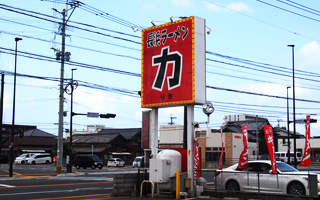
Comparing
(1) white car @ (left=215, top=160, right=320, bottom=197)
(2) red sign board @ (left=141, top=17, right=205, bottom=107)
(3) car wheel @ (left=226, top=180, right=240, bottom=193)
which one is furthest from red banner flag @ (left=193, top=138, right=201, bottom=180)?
(2) red sign board @ (left=141, top=17, right=205, bottom=107)

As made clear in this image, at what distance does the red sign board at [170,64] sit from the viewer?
1421 cm

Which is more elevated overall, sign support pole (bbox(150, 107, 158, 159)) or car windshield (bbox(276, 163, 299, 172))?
sign support pole (bbox(150, 107, 158, 159))

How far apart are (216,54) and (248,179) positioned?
9.91 m

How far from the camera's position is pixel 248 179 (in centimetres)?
1496

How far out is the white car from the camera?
45.2 feet

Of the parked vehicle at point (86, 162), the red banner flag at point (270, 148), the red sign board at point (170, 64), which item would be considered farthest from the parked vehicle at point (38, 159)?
the red banner flag at point (270, 148)

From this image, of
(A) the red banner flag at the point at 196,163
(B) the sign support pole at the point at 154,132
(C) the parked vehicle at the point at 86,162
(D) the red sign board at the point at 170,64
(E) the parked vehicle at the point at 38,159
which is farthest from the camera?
(E) the parked vehicle at the point at 38,159

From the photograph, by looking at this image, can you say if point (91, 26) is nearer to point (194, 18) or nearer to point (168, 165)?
point (194, 18)

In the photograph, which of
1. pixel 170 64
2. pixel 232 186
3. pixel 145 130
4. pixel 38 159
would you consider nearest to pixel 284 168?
pixel 232 186

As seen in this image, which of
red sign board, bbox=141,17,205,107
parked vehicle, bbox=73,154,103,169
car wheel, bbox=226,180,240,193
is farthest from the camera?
parked vehicle, bbox=73,154,103,169

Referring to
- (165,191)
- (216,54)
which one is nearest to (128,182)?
(165,191)

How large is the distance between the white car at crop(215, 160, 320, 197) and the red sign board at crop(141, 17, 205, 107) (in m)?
4.14

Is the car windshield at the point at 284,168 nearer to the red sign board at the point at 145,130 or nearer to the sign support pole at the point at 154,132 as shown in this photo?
the sign support pole at the point at 154,132

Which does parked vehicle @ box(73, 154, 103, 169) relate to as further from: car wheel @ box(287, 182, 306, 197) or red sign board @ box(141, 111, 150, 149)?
car wheel @ box(287, 182, 306, 197)
